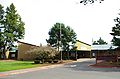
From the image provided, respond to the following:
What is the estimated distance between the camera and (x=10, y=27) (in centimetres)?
6900

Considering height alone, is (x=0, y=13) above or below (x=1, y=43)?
above

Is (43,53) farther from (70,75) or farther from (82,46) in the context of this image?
(82,46)

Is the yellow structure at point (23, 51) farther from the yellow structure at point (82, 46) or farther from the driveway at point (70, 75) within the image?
the driveway at point (70, 75)

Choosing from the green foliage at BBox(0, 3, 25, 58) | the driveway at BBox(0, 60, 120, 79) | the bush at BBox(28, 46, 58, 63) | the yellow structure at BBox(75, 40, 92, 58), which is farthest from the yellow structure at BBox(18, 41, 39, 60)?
the driveway at BBox(0, 60, 120, 79)

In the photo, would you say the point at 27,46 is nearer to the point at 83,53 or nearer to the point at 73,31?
the point at 73,31

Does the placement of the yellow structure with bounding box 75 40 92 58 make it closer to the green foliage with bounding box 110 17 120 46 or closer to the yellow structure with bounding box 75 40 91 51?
the yellow structure with bounding box 75 40 91 51

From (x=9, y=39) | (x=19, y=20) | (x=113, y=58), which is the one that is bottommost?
(x=113, y=58)

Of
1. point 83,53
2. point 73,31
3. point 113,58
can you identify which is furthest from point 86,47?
point 113,58

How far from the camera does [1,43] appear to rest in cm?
6756

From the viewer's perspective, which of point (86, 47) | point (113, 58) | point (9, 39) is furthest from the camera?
point (86, 47)

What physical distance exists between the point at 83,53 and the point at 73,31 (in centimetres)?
1665

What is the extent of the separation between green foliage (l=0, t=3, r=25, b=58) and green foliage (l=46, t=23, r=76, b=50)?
25.6 ft

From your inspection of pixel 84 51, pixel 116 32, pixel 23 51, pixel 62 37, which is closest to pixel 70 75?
pixel 116 32

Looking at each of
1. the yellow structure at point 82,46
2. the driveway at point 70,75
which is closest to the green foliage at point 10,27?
the yellow structure at point 82,46
